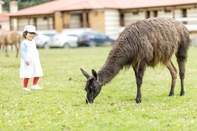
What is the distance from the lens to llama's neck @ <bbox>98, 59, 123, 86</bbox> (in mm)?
10477

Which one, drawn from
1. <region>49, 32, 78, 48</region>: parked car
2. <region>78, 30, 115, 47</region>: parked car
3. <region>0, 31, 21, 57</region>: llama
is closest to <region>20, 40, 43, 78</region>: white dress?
<region>0, 31, 21, 57</region>: llama

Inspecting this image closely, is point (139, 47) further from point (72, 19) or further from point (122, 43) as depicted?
point (72, 19)

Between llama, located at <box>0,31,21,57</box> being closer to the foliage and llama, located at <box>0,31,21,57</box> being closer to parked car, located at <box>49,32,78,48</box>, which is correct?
parked car, located at <box>49,32,78,48</box>

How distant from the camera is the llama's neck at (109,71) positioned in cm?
1048

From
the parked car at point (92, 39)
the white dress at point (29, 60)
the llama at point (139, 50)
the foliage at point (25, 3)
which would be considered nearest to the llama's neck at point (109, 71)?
the llama at point (139, 50)

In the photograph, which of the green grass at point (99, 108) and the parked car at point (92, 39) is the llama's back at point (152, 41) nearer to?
the green grass at point (99, 108)

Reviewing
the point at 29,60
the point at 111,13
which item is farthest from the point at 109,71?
the point at 111,13

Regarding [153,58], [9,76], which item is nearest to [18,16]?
[9,76]

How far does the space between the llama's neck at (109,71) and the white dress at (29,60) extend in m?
3.02

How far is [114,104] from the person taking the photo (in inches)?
422

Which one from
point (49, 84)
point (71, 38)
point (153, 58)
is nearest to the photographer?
point (153, 58)

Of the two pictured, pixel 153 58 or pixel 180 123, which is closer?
pixel 180 123

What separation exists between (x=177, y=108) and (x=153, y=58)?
1.84 meters

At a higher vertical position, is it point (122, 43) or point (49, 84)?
point (122, 43)
